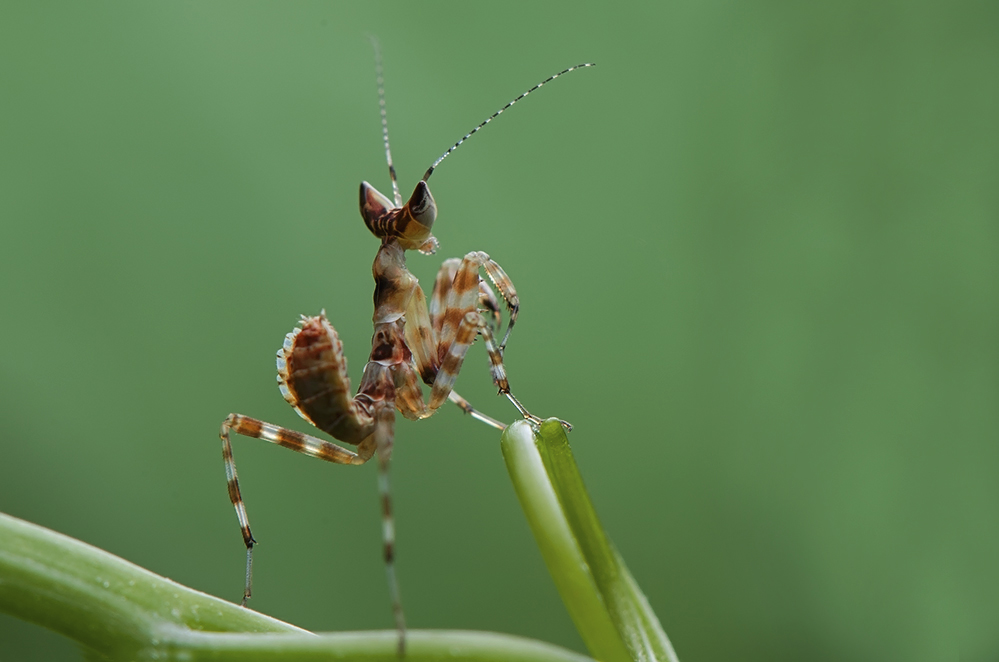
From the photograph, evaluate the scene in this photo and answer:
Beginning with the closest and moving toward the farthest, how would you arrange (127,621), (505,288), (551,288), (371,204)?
(127,621) → (505,288) → (371,204) → (551,288)

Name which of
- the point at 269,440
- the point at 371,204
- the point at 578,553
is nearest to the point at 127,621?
the point at 578,553

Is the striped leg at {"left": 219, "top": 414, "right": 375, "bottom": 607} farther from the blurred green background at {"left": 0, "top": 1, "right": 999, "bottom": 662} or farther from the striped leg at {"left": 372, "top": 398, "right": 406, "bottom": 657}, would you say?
the blurred green background at {"left": 0, "top": 1, "right": 999, "bottom": 662}

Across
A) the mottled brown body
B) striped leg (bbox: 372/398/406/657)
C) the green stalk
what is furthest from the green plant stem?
the mottled brown body

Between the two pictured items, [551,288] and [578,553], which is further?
[551,288]

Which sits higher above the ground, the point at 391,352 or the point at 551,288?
the point at 551,288

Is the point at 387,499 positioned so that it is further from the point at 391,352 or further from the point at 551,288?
the point at 551,288

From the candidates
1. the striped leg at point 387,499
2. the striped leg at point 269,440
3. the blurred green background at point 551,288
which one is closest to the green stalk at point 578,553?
the striped leg at point 387,499
